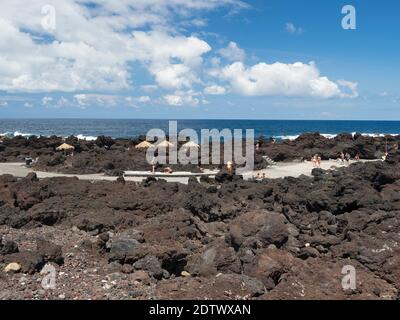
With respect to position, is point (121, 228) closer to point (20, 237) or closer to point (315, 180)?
point (20, 237)

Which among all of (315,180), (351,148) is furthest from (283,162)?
(315,180)

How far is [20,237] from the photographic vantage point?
15.3 meters

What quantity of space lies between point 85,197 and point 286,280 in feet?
38.2

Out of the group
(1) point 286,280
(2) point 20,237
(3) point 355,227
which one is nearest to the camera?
(1) point 286,280

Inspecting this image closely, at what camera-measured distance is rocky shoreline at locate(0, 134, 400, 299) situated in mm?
10898

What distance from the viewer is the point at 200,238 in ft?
53.5
